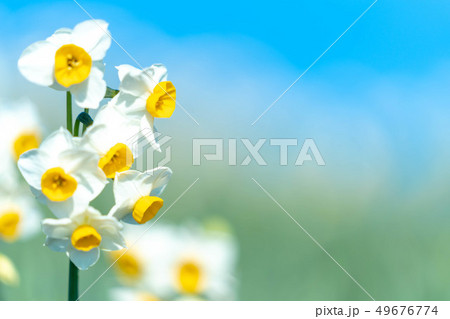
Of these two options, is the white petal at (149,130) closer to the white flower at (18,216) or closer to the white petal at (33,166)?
the white petal at (33,166)

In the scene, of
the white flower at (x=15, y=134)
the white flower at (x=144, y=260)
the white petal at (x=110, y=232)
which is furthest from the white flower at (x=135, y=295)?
the white flower at (x=15, y=134)

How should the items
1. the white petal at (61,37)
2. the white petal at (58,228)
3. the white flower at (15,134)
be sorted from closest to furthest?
the white petal at (58,228)
the white petal at (61,37)
the white flower at (15,134)

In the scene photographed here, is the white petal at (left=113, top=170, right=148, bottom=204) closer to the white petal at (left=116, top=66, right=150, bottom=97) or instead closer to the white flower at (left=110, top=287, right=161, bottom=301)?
the white petal at (left=116, top=66, right=150, bottom=97)

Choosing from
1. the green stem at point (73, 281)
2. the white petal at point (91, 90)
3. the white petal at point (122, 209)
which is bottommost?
the green stem at point (73, 281)

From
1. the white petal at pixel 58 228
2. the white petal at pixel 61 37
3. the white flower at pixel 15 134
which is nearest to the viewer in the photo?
the white petal at pixel 58 228

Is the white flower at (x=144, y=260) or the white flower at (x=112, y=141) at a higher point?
the white flower at (x=112, y=141)

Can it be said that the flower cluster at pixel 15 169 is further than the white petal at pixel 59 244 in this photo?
Yes
